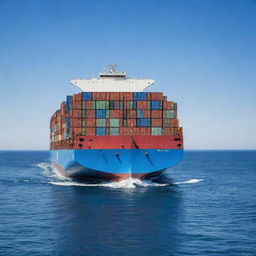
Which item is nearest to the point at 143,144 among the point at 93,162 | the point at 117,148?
the point at 117,148

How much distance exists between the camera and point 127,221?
2547 cm

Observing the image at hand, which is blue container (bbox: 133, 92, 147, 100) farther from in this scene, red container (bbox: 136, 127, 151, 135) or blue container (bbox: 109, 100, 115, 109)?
red container (bbox: 136, 127, 151, 135)

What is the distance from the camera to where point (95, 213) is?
91.9 ft

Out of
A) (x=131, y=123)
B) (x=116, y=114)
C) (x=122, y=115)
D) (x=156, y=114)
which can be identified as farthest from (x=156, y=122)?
(x=116, y=114)

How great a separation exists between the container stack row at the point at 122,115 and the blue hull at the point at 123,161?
2867mm

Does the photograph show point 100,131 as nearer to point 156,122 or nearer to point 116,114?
point 116,114

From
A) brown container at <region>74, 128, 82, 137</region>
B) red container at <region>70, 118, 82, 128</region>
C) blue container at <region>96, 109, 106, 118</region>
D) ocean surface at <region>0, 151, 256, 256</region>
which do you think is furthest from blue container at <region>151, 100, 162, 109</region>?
ocean surface at <region>0, 151, 256, 256</region>

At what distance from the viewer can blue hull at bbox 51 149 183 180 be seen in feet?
131

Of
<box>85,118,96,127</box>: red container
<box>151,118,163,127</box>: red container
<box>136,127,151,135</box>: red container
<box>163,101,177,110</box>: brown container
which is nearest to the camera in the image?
<box>136,127,151,135</box>: red container

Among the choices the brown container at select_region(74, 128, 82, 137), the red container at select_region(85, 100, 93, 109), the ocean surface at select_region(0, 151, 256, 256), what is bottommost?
the ocean surface at select_region(0, 151, 256, 256)

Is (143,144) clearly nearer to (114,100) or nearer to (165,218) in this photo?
(114,100)

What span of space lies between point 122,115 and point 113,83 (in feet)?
42.6

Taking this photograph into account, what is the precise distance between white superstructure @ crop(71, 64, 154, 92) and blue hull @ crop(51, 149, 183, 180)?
51.0ft

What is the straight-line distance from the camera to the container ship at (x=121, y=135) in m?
40.2
